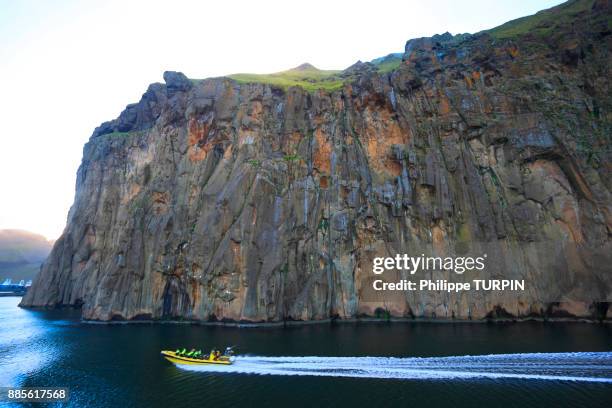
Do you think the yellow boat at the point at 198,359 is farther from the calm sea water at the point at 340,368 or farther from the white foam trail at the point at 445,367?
the calm sea water at the point at 340,368

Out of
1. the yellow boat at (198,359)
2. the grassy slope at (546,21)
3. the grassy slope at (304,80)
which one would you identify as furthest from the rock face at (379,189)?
the yellow boat at (198,359)

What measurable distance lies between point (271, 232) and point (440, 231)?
29.2m

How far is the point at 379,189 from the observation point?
70188 mm

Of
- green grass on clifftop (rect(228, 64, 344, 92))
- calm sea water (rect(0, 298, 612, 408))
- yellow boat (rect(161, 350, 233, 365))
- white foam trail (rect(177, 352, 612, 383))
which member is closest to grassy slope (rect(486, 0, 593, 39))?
green grass on clifftop (rect(228, 64, 344, 92))

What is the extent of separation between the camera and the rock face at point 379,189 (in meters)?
61.8

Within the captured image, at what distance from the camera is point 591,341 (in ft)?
139

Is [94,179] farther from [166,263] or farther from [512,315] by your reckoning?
[512,315]

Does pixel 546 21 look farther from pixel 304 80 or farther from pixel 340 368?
pixel 340 368

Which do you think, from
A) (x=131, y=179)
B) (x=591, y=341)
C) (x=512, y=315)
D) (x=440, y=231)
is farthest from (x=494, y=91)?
(x=131, y=179)

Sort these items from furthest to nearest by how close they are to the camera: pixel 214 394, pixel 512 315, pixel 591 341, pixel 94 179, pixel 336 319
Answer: pixel 94 179 → pixel 336 319 → pixel 512 315 → pixel 591 341 → pixel 214 394

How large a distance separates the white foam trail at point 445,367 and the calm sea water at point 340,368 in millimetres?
94

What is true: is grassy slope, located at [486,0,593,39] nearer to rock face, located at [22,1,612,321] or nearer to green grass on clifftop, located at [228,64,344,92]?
rock face, located at [22,1,612,321]

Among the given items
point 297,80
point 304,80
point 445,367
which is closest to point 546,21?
point 304,80

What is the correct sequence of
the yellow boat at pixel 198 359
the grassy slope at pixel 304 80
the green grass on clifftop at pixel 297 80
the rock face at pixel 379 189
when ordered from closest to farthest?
the yellow boat at pixel 198 359 < the rock face at pixel 379 189 < the green grass on clifftop at pixel 297 80 < the grassy slope at pixel 304 80
